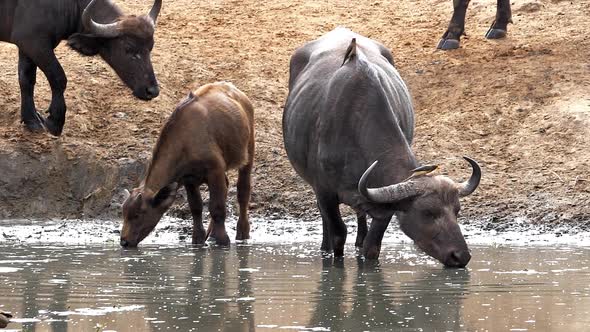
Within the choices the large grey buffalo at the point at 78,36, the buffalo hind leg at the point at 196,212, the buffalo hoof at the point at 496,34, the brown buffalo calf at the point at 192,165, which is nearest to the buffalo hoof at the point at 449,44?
the buffalo hoof at the point at 496,34

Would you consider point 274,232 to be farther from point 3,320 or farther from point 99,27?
point 3,320

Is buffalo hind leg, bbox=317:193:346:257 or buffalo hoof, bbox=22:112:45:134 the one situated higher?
buffalo hoof, bbox=22:112:45:134

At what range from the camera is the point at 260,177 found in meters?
16.0

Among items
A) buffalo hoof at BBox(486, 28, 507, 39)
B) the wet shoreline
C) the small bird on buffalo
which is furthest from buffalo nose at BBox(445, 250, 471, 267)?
buffalo hoof at BBox(486, 28, 507, 39)

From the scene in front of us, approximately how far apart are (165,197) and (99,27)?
2.74 m

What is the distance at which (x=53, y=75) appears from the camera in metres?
15.7

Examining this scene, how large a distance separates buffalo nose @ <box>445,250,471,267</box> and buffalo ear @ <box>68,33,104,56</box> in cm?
604

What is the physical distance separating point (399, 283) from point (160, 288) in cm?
170

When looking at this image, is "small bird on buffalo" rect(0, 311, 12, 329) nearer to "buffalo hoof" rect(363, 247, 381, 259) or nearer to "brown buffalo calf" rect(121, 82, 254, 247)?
"buffalo hoof" rect(363, 247, 381, 259)

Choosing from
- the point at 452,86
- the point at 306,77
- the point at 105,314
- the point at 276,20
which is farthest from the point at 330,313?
the point at 276,20

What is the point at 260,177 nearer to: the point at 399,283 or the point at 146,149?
the point at 146,149

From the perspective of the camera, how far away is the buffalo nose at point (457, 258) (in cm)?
1105

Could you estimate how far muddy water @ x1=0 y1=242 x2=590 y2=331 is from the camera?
8773mm

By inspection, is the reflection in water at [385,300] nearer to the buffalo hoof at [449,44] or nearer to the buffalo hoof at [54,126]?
the buffalo hoof at [54,126]
